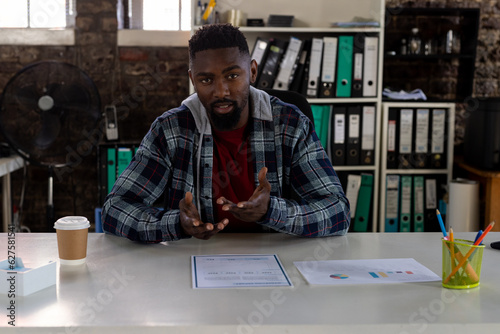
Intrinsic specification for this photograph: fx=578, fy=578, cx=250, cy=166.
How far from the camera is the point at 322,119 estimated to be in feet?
10.3

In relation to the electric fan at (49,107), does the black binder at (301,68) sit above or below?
above

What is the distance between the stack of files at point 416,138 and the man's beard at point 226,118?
164 centimetres

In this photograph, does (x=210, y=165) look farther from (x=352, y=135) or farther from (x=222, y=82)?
(x=352, y=135)

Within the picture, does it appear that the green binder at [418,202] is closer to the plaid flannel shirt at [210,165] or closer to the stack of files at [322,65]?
the stack of files at [322,65]

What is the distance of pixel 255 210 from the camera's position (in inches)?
51.9

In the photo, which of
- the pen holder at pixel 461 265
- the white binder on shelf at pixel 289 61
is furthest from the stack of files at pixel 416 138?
the pen holder at pixel 461 265

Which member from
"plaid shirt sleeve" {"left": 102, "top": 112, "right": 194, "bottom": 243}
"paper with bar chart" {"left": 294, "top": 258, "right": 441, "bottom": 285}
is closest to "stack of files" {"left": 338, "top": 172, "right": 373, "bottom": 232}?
"plaid shirt sleeve" {"left": 102, "top": 112, "right": 194, "bottom": 243}

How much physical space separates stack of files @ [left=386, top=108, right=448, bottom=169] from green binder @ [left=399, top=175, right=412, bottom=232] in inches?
3.0

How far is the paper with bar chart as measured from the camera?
1075mm

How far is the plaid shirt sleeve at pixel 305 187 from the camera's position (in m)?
1.43

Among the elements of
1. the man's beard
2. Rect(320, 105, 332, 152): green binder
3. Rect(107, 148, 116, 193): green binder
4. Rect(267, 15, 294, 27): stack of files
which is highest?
Rect(267, 15, 294, 27): stack of files

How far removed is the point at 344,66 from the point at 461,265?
7.16 ft

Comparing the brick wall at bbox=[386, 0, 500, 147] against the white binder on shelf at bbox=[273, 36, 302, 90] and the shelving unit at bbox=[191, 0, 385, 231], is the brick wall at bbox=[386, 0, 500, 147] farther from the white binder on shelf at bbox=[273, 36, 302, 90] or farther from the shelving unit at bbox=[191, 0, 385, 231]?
the white binder on shelf at bbox=[273, 36, 302, 90]

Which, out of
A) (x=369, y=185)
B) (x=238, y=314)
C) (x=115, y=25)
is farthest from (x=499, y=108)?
(x=238, y=314)
